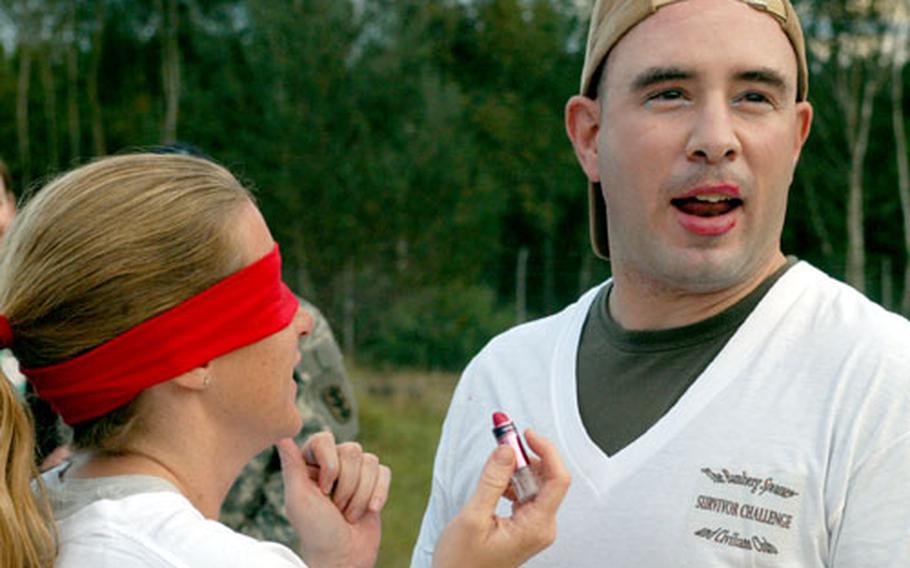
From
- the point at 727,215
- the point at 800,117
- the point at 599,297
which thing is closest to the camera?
the point at 727,215

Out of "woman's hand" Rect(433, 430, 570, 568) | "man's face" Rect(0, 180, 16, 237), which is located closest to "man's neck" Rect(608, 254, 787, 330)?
"woman's hand" Rect(433, 430, 570, 568)

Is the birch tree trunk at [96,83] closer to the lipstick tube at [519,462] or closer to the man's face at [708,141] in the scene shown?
the man's face at [708,141]

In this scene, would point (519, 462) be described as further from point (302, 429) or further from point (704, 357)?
point (302, 429)

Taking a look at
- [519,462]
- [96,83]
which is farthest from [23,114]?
[519,462]

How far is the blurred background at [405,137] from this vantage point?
19750mm

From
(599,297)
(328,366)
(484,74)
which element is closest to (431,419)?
(328,366)

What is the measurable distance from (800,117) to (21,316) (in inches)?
62.3

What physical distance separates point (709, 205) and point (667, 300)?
21 cm

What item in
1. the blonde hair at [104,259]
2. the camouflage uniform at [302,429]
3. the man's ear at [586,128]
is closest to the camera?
the blonde hair at [104,259]

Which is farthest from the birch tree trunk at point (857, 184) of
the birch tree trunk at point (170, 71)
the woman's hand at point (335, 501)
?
the woman's hand at point (335, 501)

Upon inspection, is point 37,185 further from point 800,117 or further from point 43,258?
point 800,117

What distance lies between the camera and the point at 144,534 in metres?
1.70

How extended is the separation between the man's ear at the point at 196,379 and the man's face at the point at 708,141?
36.6 inches

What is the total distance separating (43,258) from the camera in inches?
73.5
